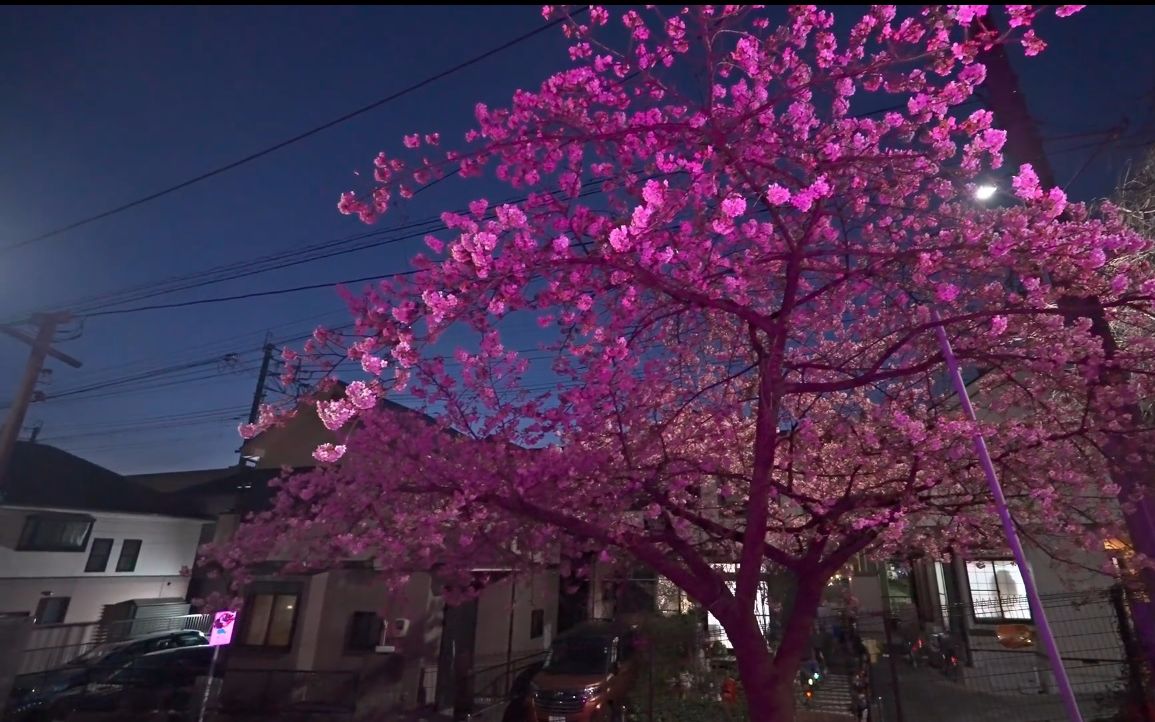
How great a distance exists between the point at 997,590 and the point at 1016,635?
1.27 metres

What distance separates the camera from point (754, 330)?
5.89 m

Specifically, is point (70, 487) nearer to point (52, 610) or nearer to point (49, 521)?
point (49, 521)

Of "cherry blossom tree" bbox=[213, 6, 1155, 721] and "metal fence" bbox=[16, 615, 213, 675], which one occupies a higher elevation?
"cherry blossom tree" bbox=[213, 6, 1155, 721]

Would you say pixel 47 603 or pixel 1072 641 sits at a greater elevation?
pixel 1072 641

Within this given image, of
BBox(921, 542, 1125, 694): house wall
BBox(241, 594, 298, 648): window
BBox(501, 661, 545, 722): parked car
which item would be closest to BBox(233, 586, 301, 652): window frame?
BBox(241, 594, 298, 648): window

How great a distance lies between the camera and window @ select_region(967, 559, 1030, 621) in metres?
13.5

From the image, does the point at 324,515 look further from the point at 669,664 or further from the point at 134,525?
the point at 134,525

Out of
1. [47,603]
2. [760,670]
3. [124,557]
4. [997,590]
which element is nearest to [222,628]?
[760,670]

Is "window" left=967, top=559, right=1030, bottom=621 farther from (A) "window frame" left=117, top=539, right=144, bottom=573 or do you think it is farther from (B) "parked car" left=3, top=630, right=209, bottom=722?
(A) "window frame" left=117, top=539, right=144, bottom=573

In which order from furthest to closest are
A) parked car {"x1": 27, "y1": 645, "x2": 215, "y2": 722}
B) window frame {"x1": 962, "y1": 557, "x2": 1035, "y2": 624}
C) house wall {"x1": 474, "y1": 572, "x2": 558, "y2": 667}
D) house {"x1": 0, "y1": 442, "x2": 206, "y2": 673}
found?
1. house {"x1": 0, "y1": 442, "x2": 206, "y2": 673}
2. house wall {"x1": 474, "y1": 572, "x2": 558, "y2": 667}
3. window frame {"x1": 962, "y1": 557, "x2": 1035, "y2": 624}
4. parked car {"x1": 27, "y1": 645, "x2": 215, "y2": 722}

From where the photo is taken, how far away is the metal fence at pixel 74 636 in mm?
15344

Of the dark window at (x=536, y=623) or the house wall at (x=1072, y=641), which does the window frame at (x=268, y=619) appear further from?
the house wall at (x=1072, y=641)

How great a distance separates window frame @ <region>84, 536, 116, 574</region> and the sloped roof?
1079 millimetres

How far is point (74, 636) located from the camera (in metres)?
18.1
